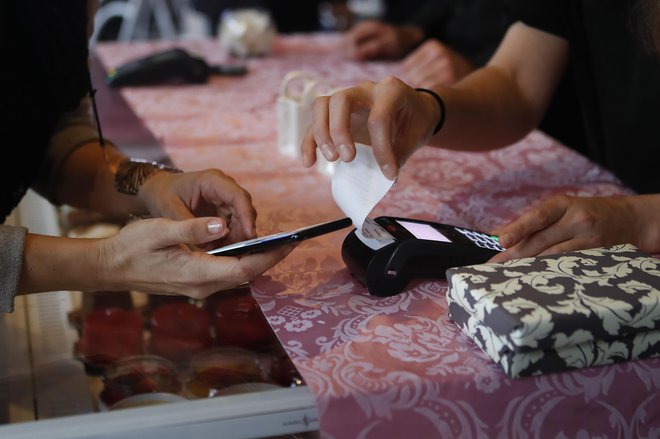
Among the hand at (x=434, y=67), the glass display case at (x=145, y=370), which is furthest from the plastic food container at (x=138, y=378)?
the hand at (x=434, y=67)

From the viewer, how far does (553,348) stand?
2.69 ft

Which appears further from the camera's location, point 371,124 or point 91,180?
point 91,180

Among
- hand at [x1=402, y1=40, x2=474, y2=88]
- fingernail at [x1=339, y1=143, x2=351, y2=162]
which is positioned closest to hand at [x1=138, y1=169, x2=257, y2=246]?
fingernail at [x1=339, y1=143, x2=351, y2=162]

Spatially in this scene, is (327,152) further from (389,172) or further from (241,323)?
(241,323)

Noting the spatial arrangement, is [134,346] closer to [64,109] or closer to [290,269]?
[290,269]

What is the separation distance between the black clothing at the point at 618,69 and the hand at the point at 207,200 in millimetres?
715

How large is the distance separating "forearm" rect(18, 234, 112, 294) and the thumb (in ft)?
0.36

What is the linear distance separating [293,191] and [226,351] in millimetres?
483

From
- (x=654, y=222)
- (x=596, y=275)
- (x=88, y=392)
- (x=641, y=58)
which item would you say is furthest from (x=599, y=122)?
(x=88, y=392)

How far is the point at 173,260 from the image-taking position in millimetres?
941

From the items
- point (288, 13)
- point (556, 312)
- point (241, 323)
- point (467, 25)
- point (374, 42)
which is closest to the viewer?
point (556, 312)

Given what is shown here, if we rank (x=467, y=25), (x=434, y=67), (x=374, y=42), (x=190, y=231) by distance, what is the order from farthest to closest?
(x=467, y=25), (x=374, y=42), (x=434, y=67), (x=190, y=231)

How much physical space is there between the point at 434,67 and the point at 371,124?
3.60 feet

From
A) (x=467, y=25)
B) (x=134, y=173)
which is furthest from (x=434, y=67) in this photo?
(x=134, y=173)
